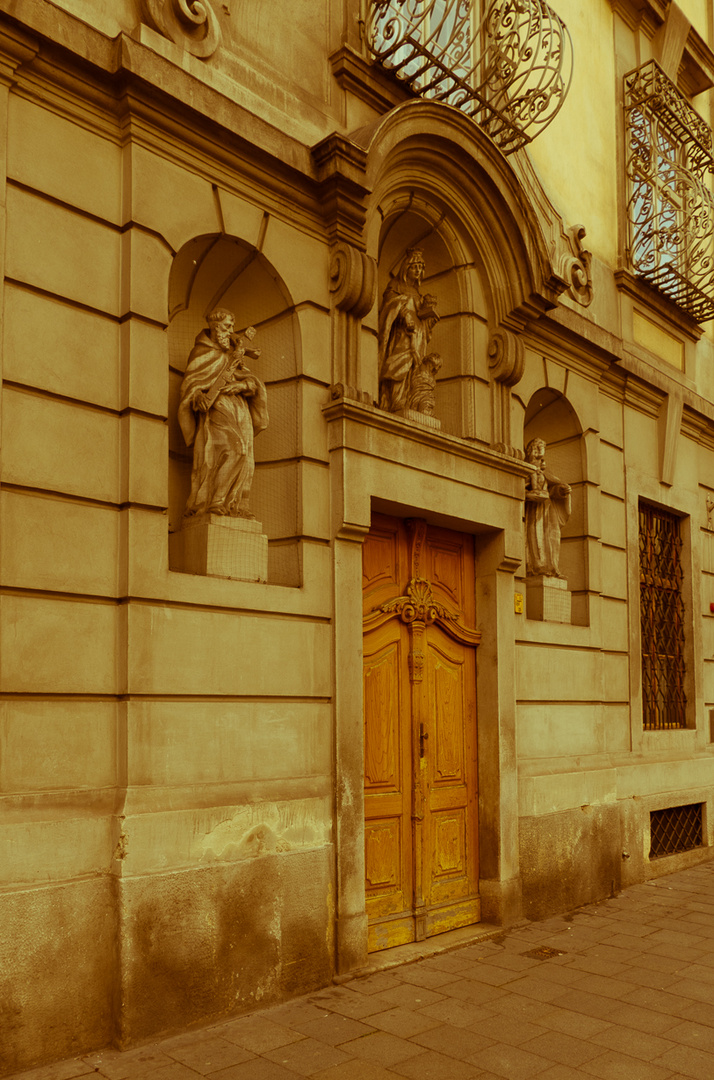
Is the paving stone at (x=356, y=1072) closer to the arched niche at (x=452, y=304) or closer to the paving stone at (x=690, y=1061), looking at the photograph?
the paving stone at (x=690, y=1061)

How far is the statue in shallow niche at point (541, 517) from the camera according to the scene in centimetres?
949

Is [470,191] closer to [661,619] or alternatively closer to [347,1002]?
[661,619]

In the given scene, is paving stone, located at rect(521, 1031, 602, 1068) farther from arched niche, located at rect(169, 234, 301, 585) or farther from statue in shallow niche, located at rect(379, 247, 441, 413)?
statue in shallow niche, located at rect(379, 247, 441, 413)

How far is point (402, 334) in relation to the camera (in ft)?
26.5

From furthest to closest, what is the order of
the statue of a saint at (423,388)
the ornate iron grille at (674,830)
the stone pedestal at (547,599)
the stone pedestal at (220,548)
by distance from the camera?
1. the ornate iron grille at (674,830)
2. the stone pedestal at (547,599)
3. the statue of a saint at (423,388)
4. the stone pedestal at (220,548)

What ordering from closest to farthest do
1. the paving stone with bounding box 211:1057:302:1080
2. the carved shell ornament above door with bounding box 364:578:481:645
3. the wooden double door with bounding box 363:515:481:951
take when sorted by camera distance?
the paving stone with bounding box 211:1057:302:1080
the wooden double door with bounding box 363:515:481:951
the carved shell ornament above door with bounding box 364:578:481:645

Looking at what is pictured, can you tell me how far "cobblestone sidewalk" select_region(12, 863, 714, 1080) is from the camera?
5070 millimetres

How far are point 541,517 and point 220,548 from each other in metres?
4.29

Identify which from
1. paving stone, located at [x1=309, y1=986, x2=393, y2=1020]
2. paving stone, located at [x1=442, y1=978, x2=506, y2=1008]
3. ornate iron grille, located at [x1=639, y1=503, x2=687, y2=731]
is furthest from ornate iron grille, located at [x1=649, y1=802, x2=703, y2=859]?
paving stone, located at [x1=309, y1=986, x2=393, y2=1020]

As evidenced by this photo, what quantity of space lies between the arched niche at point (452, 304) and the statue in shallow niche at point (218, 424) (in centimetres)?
224

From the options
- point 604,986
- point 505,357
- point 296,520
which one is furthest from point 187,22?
point 604,986

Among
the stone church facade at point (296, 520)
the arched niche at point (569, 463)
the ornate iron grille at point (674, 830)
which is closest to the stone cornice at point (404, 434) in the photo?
the stone church facade at point (296, 520)

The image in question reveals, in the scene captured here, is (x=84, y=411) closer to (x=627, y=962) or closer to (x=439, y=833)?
(x=439, y=833)

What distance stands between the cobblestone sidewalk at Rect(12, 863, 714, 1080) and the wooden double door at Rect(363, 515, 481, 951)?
47 cm
